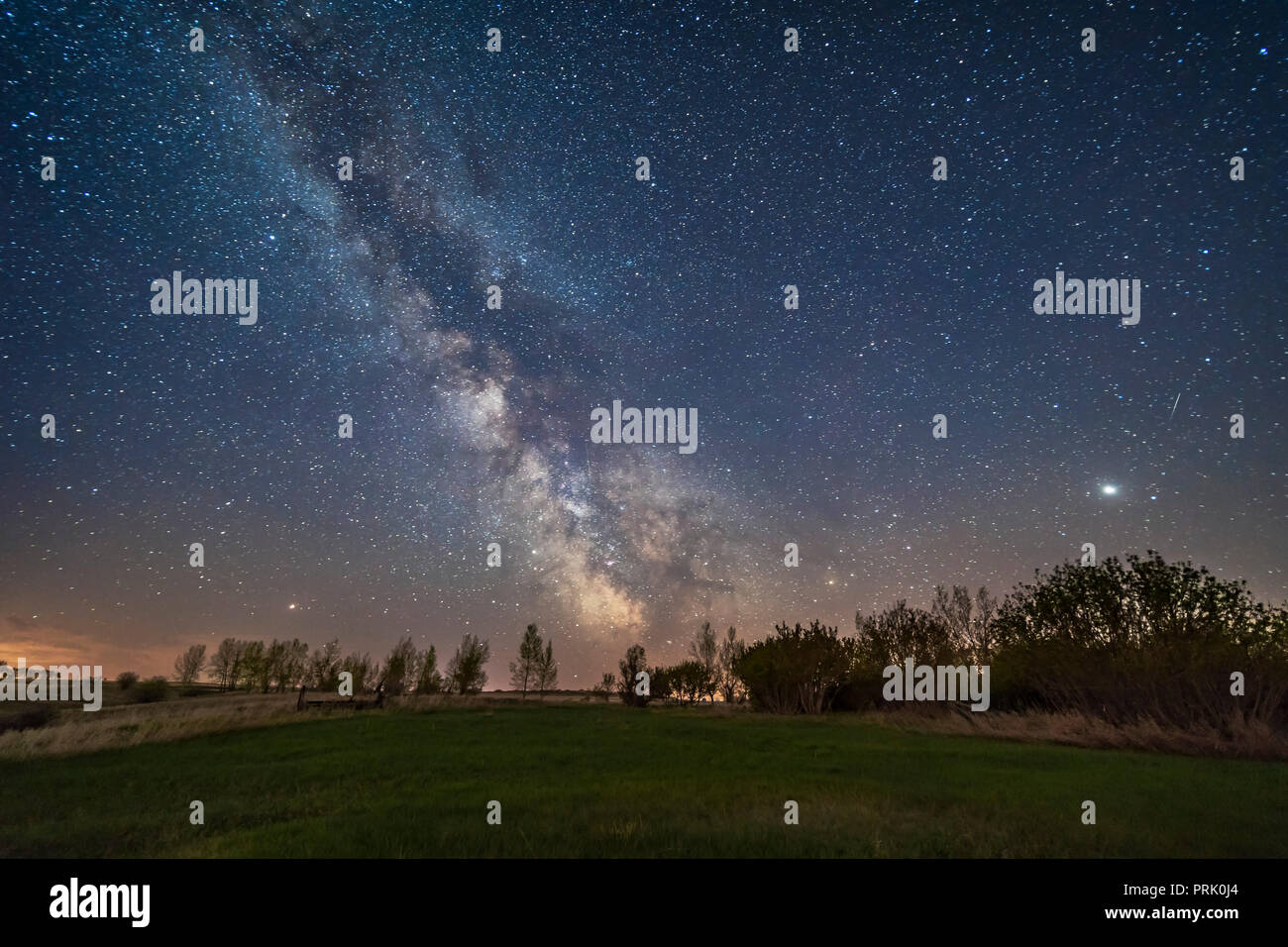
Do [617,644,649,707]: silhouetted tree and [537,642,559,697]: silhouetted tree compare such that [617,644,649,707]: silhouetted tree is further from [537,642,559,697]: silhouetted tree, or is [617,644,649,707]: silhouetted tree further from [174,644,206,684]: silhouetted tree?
[174,644,206,684]: silhouetted tree

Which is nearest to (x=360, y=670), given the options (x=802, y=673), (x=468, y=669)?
(x=468, y=669)

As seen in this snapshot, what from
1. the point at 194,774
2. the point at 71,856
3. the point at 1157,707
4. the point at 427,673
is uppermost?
the point at 71,856

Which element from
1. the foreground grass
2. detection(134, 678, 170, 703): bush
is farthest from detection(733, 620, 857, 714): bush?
detection(134, 678, 170, 703): bush

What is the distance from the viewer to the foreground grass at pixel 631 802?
704cm

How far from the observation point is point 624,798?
954 centimetres

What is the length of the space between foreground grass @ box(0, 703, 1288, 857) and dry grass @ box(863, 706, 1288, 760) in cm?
327

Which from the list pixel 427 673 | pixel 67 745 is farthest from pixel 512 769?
pixel 427 673

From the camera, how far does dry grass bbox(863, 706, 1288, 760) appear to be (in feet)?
66.1

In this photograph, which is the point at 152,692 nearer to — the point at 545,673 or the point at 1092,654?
the point at 545,673

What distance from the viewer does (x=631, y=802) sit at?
30.1ft

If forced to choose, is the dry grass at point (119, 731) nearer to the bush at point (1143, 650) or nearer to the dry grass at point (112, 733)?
the dry grass at point (112, 733)
